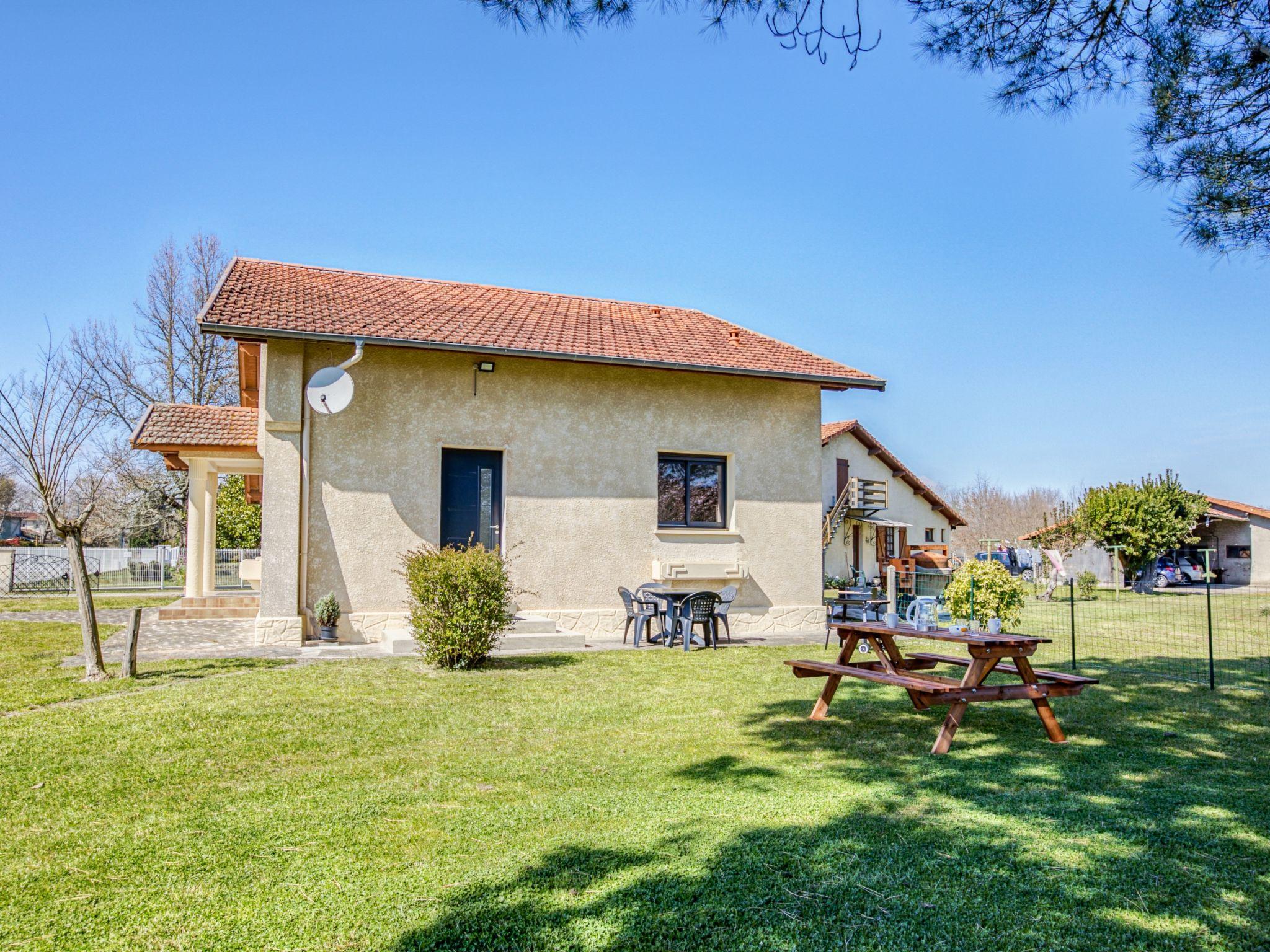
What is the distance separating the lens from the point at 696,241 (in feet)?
51.1

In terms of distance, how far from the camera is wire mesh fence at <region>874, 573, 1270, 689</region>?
33.3 ft

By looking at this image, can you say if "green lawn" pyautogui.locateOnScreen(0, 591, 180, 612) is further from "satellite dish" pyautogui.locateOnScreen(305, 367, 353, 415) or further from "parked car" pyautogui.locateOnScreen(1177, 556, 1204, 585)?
"parked car" pyautogui.locateOnScreen(1177, 556, 1204, 585)

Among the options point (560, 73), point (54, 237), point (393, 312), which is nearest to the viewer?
point (560, 73)

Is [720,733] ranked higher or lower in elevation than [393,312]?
lower

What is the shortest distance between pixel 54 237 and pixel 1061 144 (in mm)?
19518

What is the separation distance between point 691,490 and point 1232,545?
3800 cm

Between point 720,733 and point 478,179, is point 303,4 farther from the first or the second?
point 720,733

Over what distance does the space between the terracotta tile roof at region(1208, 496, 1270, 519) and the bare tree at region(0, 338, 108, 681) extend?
4382 cm

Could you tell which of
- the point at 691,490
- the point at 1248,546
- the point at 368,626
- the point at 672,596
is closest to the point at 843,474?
the point at 1248,546

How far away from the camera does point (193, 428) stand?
13.8m

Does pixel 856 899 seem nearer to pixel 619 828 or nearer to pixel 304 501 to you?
pixel 619 828

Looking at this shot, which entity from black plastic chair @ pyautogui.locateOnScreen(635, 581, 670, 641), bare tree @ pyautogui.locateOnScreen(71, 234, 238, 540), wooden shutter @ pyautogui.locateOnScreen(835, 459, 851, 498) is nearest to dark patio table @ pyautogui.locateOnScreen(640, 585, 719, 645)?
black plastic chair @ pyautogui.locateOnScreen(635, 581, 670, 641)

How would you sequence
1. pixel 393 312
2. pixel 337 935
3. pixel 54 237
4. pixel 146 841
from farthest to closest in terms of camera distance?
pixel 54 237
pixel 393 312
pixel 146 841
pixel 337 935

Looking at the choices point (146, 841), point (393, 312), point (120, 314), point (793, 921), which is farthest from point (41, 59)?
point (120, 314)
